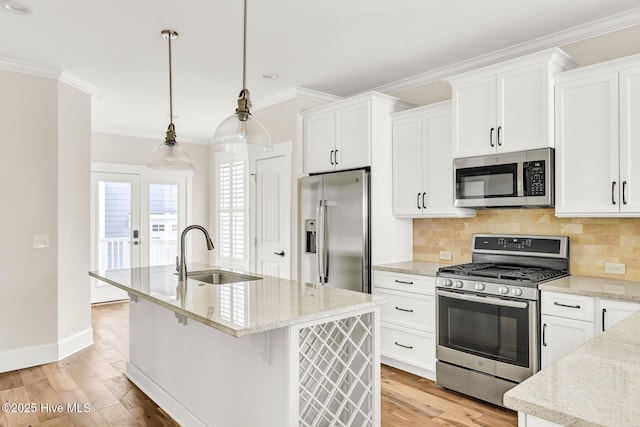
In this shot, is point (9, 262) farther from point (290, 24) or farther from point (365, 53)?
point (365, 53)

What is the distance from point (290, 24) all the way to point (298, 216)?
1.96m

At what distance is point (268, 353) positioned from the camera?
6.60 feet

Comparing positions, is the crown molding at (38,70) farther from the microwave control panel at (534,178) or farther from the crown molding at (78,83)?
the microwave control panel at (534,178)

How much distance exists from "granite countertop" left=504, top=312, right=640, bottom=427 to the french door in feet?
20.5

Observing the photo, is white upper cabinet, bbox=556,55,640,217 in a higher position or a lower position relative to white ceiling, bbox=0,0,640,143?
lower

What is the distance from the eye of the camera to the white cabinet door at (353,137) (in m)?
3.84

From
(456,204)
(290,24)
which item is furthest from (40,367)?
(456,204)

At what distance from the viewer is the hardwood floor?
274 centimetres

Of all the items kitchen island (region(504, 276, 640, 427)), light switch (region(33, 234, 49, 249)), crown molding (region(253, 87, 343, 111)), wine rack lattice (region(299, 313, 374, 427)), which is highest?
crown molding (region(253, 87, 343, 111))

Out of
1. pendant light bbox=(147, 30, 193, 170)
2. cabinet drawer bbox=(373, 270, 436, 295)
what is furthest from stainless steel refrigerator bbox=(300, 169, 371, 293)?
pendant light bbox=(147, 30, 193, 170)

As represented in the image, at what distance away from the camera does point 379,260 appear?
3826 mm

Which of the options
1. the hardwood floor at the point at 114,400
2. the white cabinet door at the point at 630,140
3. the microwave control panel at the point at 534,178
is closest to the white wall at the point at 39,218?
the hardwood floor at the point at 114,400

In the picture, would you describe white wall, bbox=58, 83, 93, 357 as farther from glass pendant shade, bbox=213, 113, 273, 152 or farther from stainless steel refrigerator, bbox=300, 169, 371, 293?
glass pendant shade, bbox=213, 113, 273, 152

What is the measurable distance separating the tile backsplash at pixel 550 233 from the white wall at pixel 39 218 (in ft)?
10.8
